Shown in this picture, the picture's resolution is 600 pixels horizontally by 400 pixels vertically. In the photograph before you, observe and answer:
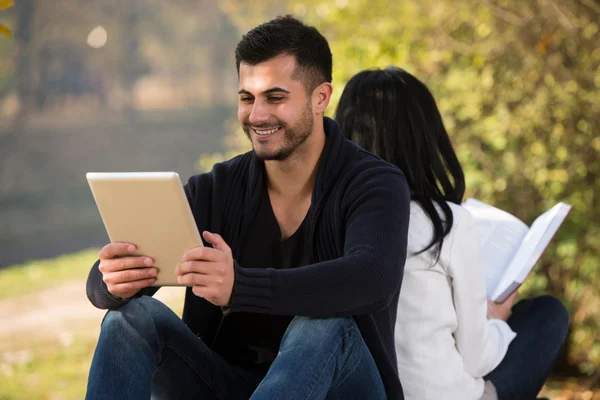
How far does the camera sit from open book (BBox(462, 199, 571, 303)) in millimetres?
2605

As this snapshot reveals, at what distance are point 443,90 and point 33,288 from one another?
4.03 metres

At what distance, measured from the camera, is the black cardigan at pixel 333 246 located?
2047mm

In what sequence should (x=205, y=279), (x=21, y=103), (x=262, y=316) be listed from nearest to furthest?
1. (x=205, y=279)
2. (x=262, y=316)
3. (x=21, y=103)

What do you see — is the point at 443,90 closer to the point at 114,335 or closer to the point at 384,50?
the point at 384,50

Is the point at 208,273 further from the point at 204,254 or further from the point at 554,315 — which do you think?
the point at 554,315

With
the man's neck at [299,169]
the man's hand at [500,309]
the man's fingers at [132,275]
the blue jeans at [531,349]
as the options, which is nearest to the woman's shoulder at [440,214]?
the man's neck at [299,169]

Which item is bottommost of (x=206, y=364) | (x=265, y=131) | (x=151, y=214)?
(x=206, y=364)

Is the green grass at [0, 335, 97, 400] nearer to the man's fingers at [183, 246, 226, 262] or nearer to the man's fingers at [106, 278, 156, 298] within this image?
the man's fingers at [106, 278, 156, 298]

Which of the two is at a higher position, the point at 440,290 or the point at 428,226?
the point at 428,226

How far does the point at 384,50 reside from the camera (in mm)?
4223

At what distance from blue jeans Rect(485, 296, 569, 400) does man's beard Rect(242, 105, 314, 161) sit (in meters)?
0.93

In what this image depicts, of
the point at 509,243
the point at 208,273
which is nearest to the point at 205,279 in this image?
the point at 208,273

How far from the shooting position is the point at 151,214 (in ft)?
6.66

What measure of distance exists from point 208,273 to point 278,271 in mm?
167
